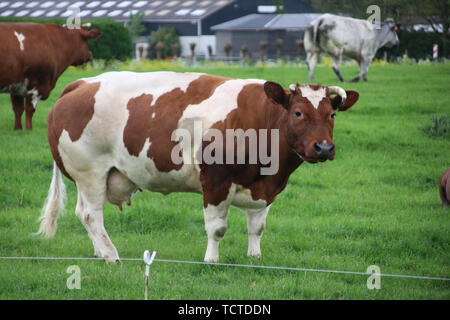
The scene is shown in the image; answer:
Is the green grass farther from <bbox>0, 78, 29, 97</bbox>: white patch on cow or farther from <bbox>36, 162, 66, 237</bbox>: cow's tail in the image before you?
<bbox>0, 78, 29, 97</bbox>: white patch on cow

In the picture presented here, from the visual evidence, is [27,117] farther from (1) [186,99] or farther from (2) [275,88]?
(2) [275,88]

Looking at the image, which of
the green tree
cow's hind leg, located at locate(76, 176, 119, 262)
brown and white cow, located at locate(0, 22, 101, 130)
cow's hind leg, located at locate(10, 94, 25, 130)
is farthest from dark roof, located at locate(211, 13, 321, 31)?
cow's hind leg, located at locate(76, 176, 119, 262)

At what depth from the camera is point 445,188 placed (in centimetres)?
761

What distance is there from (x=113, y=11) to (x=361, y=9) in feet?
97.1

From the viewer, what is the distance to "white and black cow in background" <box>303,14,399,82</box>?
1841cm

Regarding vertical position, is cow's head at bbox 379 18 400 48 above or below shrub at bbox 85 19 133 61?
above

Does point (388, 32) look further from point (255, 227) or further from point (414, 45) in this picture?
point (255, 227)

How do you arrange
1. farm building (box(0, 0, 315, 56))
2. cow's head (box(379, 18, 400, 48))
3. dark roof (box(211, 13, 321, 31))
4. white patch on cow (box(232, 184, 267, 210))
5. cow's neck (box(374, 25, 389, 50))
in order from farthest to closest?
1. farm building (box(0, 0, 315, 56))
2. dark roof (box(211, 13, 321, 31))
3. cow's head (box(379, 18, 400, 48))
4. cow's neck (box(374, 25, 389, 50))
5. white patch on cow (box(232, 184, 267, 210))

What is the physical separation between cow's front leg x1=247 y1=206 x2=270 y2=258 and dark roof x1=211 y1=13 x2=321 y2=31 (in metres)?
25.1

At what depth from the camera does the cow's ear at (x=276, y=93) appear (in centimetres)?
510

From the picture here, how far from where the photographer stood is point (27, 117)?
1163 cm

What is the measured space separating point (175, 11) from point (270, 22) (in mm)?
7182

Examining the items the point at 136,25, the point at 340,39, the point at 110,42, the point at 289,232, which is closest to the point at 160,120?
the point at 289,232
